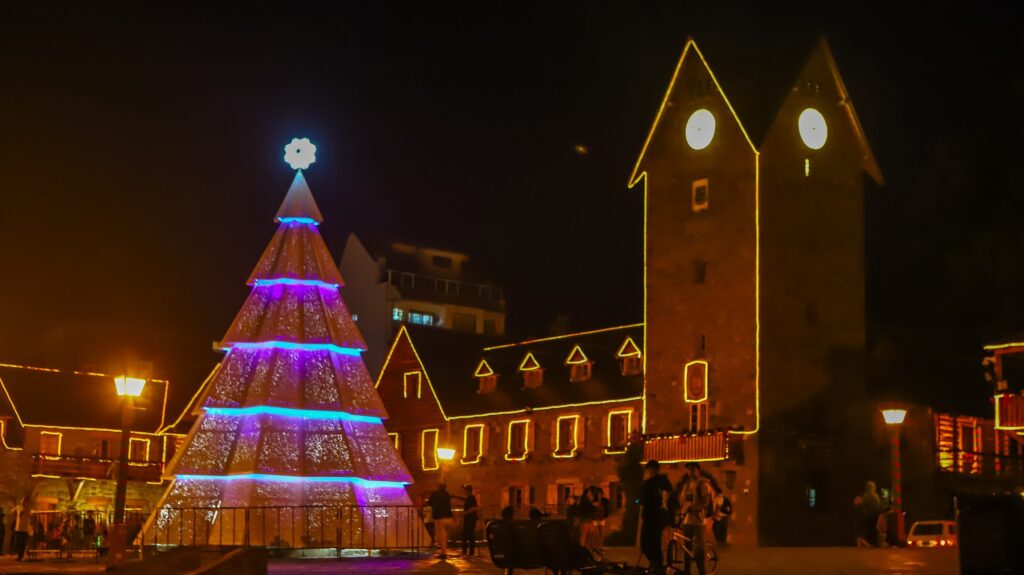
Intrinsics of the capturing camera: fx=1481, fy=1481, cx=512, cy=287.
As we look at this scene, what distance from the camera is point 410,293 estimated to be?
89938mm

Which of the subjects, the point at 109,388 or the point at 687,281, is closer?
the point at 687,281

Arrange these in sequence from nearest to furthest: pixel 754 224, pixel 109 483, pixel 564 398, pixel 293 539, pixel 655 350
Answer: pixel 293 539, pixel 754 224, pixel 655 350, pixel 564 398, pixel 109 483

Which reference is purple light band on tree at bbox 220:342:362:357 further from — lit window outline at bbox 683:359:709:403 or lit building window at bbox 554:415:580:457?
lit building window at bbox 554:415:580:457

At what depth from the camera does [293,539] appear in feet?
109

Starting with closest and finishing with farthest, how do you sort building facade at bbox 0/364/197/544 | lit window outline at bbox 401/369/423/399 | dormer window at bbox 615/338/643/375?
1. dormer window at bbox 615/338/643/375
2. lit window outline at bbox 401/369/423/399
3. building facade at bbox 0/364/197/544

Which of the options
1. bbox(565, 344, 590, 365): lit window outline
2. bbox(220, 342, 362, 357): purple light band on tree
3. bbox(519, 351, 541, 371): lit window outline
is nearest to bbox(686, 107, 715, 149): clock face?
bbox(565, 344, 590, 365): lit window outline

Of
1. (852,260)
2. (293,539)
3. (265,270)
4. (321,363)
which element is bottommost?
(293,539)

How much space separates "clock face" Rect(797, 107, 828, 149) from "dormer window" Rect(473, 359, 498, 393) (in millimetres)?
19809

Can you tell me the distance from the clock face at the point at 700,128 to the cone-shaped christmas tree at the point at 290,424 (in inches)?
698

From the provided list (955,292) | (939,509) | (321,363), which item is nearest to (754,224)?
(955,292)

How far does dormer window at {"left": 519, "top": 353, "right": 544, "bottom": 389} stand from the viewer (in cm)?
6162

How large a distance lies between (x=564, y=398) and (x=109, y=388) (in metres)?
26.8

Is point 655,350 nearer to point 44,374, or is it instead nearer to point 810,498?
point 810,498

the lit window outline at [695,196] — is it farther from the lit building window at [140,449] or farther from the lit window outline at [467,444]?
the lit building window at [140,449]
